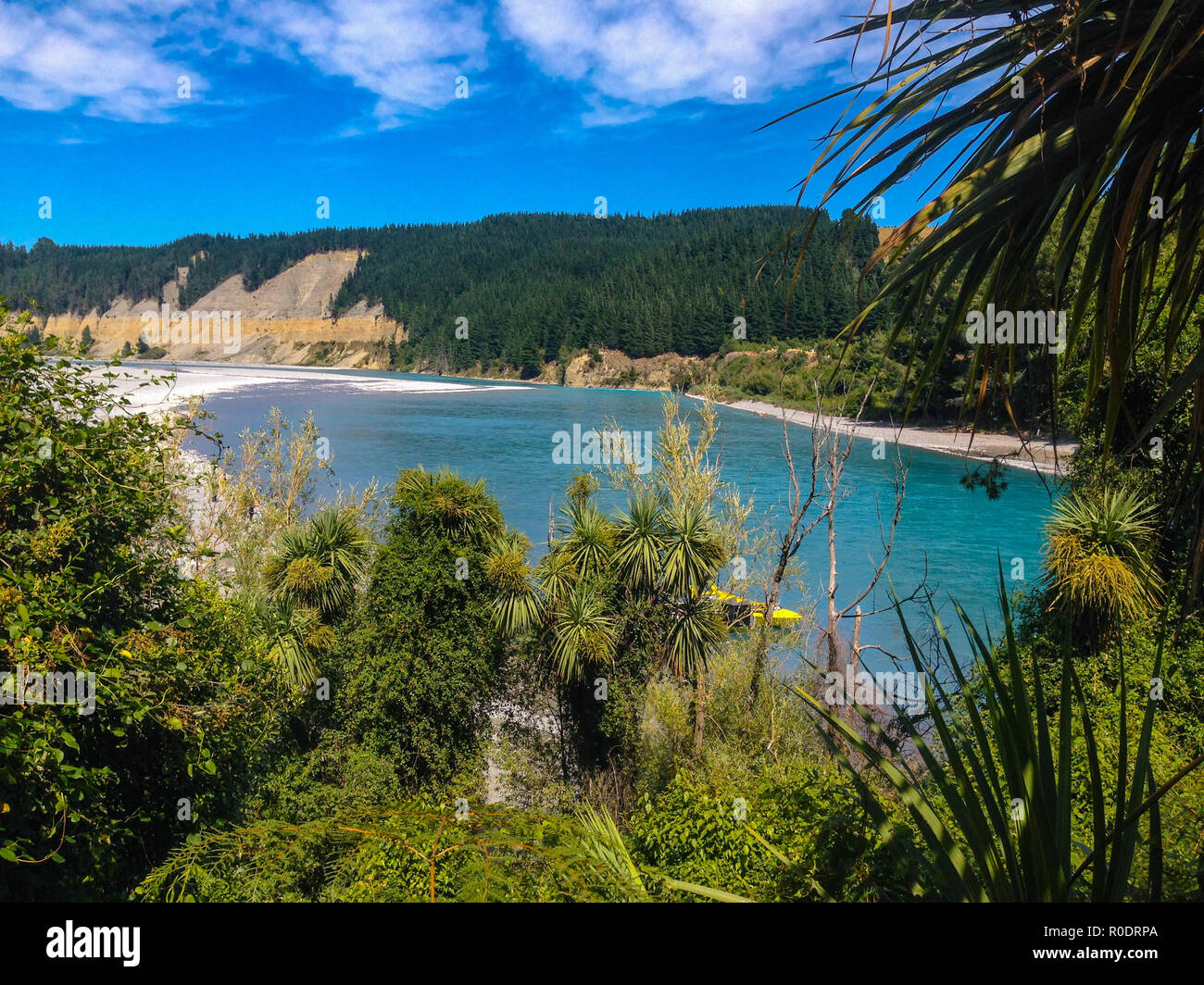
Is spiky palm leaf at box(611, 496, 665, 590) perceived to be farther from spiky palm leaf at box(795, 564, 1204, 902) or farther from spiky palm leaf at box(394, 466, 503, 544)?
spiky palm leaf at box(795, 564, 1204, 902)

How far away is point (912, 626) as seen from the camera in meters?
23.2

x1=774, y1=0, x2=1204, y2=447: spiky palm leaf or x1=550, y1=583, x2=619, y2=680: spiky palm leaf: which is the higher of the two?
x1=774, y1=0, x2=1204, y2=447: spiky palm leaf

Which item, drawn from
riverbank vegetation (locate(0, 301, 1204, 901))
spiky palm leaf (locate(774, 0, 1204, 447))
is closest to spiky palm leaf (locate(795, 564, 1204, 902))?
riverbank vegetation (locate(0, 301, 1204, 901))

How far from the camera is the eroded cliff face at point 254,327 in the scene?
558 feet

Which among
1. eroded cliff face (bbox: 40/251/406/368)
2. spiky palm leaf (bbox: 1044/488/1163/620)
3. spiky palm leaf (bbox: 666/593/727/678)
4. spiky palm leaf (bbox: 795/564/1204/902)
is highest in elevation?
eroded cliff face (bbox: 40/251/406/368)

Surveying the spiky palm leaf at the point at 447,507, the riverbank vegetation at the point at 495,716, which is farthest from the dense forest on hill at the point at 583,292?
the spiky palm leaf at the point at 447,507

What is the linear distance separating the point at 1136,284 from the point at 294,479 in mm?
24011

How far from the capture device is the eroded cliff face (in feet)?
558

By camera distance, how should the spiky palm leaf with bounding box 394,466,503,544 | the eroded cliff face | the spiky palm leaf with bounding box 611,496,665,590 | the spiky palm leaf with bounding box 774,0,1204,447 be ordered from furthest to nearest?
the eroded cliff face, the spiky palm leaf with bounding box 611,496,665,590, the spiky palm leaf with bounding box 394,466,503,544, the spiky palm leaf with bounding box 774,0,1204,447

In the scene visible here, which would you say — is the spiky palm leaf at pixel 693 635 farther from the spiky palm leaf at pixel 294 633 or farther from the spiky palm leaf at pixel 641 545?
the spiky palm leaf at pixel 294 633

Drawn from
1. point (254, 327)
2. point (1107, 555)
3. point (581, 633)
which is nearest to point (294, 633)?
point (581, 633)

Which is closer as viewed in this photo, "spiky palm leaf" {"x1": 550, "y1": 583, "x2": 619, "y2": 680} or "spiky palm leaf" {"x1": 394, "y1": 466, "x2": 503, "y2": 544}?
"spiky palm leaf" {"x1": 394, "y1": 466, "x2": 503, "y2": 544}
